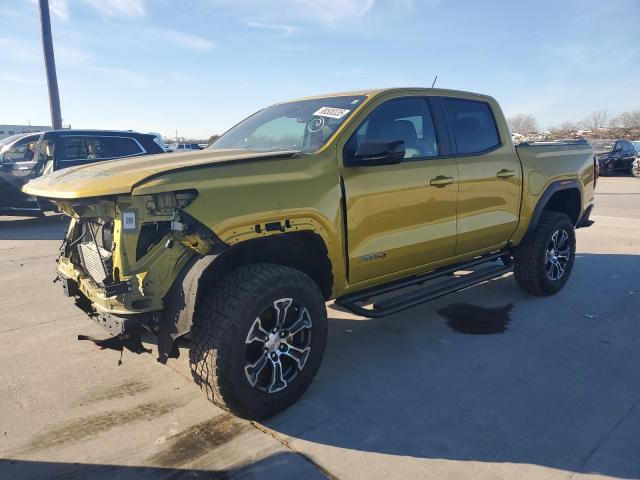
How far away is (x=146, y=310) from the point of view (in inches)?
107

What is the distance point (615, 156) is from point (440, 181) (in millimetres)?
22198

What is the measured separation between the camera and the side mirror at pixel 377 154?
321 cm

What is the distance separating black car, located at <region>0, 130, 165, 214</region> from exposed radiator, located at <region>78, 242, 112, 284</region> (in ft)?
23.6

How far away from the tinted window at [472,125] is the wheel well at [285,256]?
70.2 inches

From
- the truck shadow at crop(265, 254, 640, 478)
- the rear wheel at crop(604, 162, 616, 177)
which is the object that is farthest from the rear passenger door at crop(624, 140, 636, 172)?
the truck shadow at crop(265, 254, 640, 478)

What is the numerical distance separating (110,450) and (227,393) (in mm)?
699

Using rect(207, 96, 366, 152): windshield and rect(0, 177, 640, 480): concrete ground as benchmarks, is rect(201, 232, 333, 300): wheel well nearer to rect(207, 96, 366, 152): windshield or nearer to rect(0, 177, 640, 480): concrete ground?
rect(207, 96, 366, 152): windshield

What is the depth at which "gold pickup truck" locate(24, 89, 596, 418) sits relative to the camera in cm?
273

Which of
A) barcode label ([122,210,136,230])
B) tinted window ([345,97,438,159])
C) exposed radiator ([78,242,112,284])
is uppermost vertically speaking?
tinted window ([345,97,438,159])

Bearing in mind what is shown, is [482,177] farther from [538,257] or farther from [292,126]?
[292,126]

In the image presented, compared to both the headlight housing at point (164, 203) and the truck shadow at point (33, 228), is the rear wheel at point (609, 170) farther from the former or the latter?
the headlight housing at point (164, 203)

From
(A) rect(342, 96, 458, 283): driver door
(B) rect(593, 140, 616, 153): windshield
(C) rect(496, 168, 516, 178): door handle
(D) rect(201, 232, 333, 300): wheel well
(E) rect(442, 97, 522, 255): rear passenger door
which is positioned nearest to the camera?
(D) rect(201, 232, 333, 300): wheel well

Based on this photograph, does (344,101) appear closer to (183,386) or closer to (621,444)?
(183,386)

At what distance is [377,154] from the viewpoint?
3.25 metres
